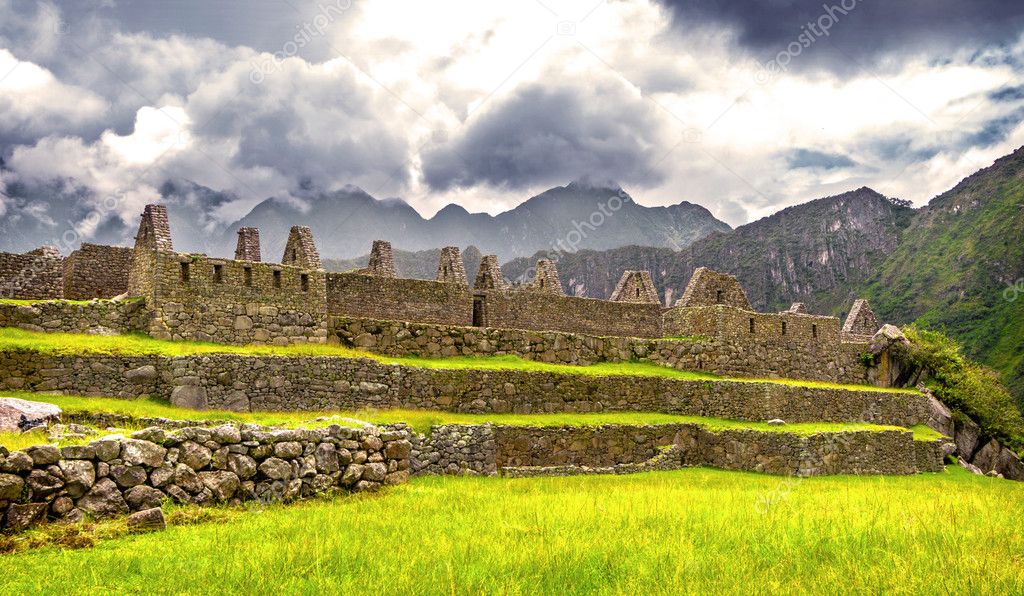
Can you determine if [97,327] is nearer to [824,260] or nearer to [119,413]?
[119,413]

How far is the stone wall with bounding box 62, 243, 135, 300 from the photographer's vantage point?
79.8 ft

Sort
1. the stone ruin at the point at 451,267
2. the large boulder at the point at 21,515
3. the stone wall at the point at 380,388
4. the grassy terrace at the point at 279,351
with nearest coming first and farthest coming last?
the large boulder at the point at 21,515, the stone wall at the point at 380,388, the grassy terrace at the point at 279,351, the stone ruin at the point at 451,267

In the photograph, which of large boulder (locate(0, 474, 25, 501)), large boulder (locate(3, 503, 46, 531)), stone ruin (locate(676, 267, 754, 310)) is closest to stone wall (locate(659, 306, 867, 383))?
stone ruin (locate(676, 267, 754, 310))

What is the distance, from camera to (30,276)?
21.6m

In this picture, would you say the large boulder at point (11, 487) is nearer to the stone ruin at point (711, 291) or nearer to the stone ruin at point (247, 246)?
the stone ruin at point (247, 246)

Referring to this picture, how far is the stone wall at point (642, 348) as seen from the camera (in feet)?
73.4

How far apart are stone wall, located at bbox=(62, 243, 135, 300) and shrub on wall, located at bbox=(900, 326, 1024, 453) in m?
32.5

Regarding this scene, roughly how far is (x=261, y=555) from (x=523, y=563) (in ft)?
8.53

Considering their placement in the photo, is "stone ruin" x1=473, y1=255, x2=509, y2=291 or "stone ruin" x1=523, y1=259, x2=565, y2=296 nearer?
"stone ruin" x1=473, y1=255, x2=509, y2=291

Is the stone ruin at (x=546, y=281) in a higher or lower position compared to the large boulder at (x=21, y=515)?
higher

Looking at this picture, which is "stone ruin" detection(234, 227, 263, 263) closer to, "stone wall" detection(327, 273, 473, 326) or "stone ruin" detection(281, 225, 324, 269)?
"stone ruin" detection(281, 225, 324, 269)

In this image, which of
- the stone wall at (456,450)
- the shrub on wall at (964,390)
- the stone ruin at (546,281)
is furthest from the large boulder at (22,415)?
the shrub on wall at (964,390)

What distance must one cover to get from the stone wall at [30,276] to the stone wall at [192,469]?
49.2 feet

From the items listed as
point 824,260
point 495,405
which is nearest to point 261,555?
point 495,405
